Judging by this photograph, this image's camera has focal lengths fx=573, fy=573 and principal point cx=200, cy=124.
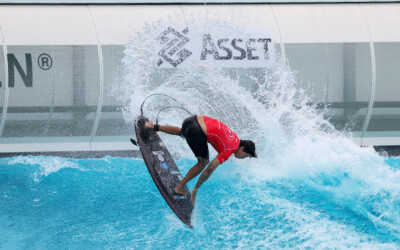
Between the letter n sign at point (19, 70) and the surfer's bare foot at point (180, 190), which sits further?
the letter n sign at point (19, 70)

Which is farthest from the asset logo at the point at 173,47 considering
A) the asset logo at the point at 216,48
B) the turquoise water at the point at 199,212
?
the turquoise water at the point at 199,212

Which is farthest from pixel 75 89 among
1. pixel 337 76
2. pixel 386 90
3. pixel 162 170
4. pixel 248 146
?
pixel 386 90

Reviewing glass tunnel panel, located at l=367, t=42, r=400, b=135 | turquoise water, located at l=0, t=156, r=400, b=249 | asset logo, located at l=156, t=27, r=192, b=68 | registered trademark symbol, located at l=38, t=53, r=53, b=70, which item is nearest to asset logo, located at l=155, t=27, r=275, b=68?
asset logo, located at l=156, t=27, r=192, b=68

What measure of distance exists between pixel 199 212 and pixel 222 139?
3.15 ft

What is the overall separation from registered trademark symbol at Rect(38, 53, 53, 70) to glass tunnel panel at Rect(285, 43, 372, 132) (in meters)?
4.24

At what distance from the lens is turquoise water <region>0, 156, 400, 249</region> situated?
6.27 m

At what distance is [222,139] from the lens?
639 centimetres

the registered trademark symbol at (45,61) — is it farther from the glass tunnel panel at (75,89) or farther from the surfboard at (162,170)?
the surfboard at (162,170)

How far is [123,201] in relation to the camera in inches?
289

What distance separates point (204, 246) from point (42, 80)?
5.09 meters

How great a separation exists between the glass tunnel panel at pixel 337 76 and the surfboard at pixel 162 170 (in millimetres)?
4147

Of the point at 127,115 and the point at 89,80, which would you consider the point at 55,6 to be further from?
the point at 127,115

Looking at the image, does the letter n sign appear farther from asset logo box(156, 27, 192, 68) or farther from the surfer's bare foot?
the surfer's bare foot

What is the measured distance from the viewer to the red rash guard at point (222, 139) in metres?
→ 6.38
